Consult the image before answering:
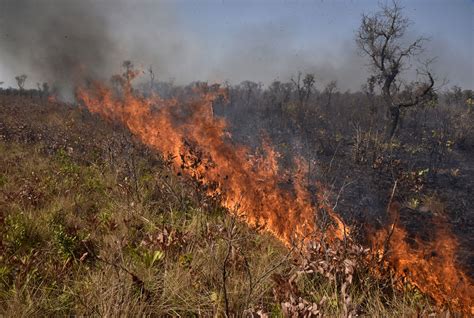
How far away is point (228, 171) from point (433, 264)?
4654 millimetres

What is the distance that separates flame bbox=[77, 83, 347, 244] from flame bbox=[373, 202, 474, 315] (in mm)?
870

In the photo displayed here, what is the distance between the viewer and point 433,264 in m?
6.16

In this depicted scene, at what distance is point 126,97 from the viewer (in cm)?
1105

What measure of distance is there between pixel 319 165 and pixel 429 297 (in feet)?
35.6

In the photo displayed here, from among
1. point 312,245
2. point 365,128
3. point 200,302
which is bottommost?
point 200,302

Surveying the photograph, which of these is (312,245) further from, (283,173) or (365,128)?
(365,128)

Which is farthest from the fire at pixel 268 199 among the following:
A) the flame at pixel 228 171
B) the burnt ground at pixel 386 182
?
the burnt ground at pixel 386 182

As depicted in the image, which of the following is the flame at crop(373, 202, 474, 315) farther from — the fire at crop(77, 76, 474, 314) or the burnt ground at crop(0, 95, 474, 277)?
the burnt ground at crop(0, 95, 474, 277)

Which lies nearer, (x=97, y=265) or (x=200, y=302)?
(x=200, y=302)

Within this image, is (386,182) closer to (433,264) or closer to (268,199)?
(433,264)

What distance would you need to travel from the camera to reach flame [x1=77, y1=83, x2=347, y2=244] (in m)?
6.31

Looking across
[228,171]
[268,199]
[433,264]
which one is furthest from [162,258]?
[433,264]

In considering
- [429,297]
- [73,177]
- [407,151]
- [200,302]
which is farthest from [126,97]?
[407,151]

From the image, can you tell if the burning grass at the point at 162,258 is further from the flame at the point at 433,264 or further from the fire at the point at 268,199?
the flame at the point at 433,264
